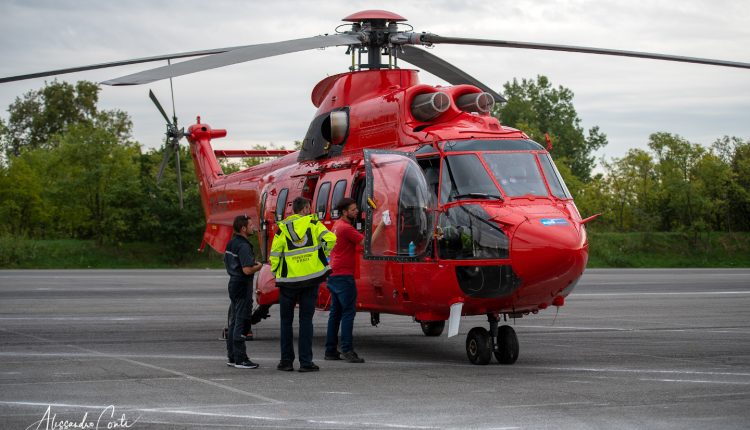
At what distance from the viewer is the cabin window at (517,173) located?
12.2 meters

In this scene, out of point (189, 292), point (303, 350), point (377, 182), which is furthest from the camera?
point (189, 292)

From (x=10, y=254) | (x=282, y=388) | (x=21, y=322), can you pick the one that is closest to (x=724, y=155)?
(x=10, y=254)

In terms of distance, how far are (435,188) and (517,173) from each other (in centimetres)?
105

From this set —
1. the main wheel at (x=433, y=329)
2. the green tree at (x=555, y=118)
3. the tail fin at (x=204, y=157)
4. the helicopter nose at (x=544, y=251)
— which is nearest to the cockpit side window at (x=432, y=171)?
the helicopter nose at (x=544, y=251)

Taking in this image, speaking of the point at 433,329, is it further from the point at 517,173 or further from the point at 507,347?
the point at 517,173

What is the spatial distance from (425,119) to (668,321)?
311 inches

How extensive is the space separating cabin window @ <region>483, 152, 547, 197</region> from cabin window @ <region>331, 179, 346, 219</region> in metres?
2.60

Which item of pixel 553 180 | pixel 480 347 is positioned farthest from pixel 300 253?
pixel 553 180

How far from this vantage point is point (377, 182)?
1294cm

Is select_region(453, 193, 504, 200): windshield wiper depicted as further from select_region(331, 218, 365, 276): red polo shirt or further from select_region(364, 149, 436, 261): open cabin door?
select_region(331, 218, 365, 276): red polo shirt

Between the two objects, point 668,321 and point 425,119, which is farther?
point 668,321

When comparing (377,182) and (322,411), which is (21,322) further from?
(322,411)

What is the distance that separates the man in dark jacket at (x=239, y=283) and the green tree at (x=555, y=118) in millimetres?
77685

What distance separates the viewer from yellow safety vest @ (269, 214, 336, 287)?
1182 cm
